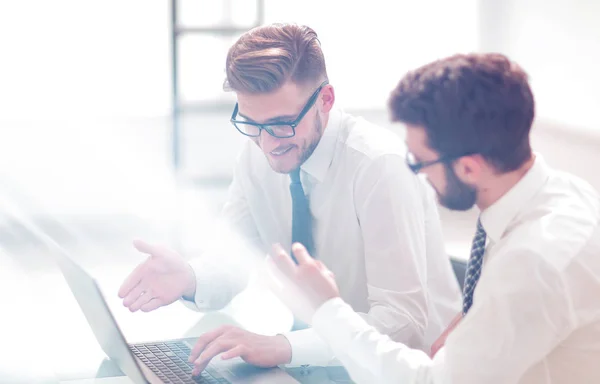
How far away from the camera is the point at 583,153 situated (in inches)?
136

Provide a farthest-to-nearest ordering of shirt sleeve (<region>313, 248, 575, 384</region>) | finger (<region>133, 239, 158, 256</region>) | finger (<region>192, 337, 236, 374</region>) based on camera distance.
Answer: finger (<region>133, 239, 158, 256</region>) → finger (<region>192, 337, 236, 374</region>) → shirt sleeve (<region>313, 248, 575, 384</region>)

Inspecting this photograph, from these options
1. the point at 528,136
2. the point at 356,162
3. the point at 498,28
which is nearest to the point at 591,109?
the point at 498,28

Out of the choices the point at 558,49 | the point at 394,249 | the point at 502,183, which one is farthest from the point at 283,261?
the point at 558,49

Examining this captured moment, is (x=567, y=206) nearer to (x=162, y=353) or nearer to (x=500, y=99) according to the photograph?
(x=500, y=99)

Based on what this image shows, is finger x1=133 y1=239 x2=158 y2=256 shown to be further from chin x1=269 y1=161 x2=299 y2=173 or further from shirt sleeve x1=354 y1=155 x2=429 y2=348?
shirt sleeve x1=354 y1=155 x2=429 y2=348

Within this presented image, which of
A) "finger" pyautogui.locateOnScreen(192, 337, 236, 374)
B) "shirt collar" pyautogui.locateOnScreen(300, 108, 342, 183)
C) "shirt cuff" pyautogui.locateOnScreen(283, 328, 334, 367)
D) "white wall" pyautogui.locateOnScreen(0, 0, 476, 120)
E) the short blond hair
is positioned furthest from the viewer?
"white wall" pyautogui.locateOnScreen(0, 0, 476, 120)

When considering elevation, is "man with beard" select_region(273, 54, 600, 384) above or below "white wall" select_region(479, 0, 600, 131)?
above

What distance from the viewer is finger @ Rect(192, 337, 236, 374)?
4.07ft

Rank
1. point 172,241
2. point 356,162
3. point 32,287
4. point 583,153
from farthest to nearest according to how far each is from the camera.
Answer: point 172,241
point 583,153
point 32,287
point 356,162

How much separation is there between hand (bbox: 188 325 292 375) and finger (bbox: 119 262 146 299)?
304 millimetres

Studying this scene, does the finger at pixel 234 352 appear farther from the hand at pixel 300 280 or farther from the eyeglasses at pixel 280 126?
the eyeglasses at pixel 280 126

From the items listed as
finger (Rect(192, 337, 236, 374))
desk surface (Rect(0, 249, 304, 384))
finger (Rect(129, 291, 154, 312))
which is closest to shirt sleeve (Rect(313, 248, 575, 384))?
finger (Rect(192, 337, 236, 374))

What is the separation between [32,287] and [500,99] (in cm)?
128

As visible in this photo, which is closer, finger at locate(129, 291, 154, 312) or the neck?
the neck
